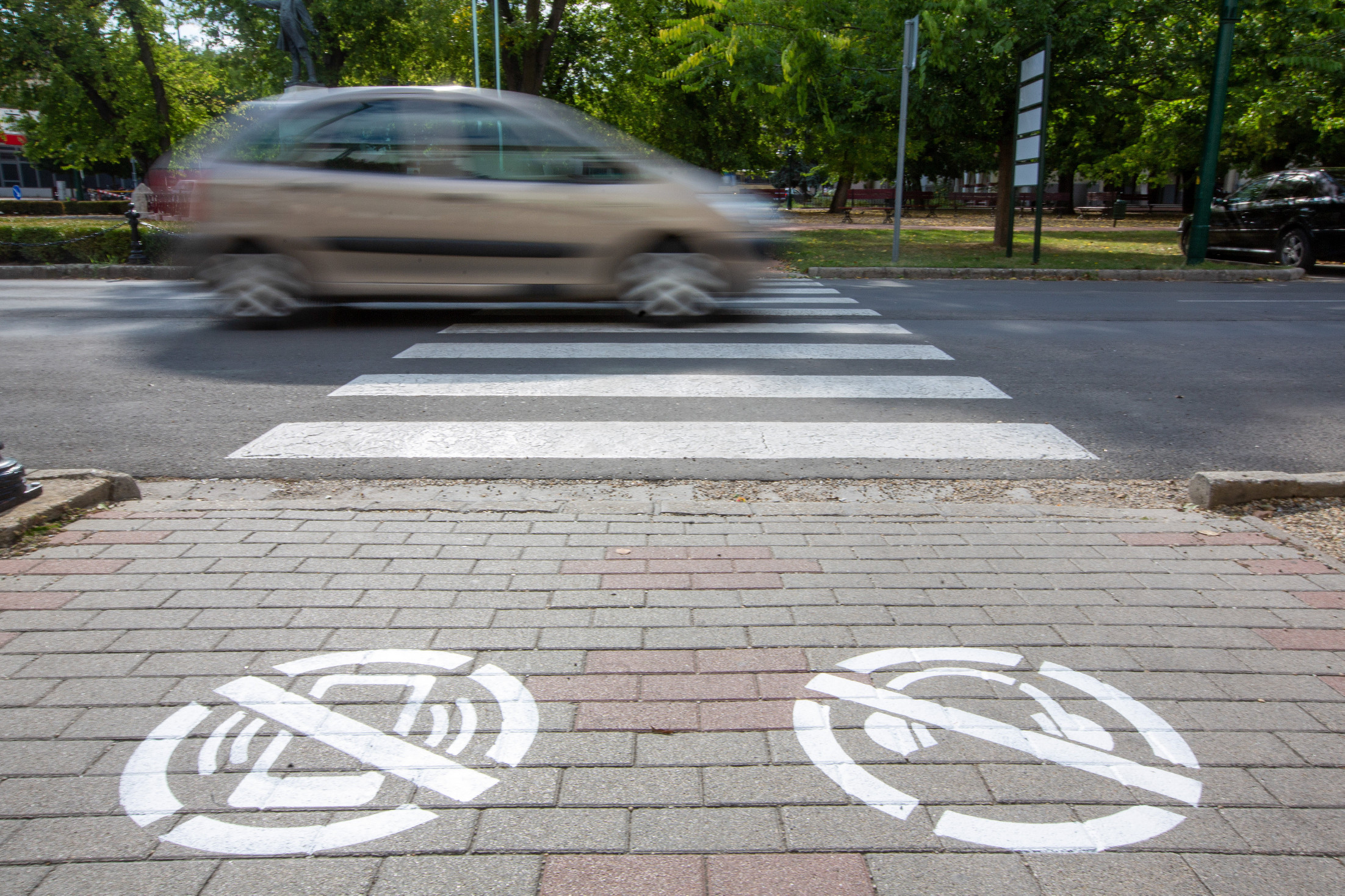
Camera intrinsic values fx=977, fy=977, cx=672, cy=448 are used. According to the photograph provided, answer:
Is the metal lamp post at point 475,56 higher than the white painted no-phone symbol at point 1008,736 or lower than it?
higher

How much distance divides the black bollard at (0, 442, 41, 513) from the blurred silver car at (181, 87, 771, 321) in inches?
196

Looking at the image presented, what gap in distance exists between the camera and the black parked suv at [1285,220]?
15.4 meters

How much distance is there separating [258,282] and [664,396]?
179 inches

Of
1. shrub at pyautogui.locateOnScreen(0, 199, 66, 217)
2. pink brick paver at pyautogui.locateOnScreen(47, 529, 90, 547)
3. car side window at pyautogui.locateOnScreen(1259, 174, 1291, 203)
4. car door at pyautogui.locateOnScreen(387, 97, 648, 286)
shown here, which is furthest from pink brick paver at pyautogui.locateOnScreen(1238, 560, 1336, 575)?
shrub at pyautogui.locateOnScreen(0, 199, 66, 217)

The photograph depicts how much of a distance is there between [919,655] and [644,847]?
121 centimetres

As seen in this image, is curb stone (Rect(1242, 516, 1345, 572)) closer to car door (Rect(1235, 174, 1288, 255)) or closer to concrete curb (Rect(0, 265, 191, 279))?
car door (Rect(1235, 174, 1288, 255))

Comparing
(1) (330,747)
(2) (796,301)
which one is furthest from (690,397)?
(2) (796,301)

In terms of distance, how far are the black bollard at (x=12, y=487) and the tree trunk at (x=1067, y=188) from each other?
43416mm

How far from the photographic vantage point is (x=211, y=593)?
3.43 meters

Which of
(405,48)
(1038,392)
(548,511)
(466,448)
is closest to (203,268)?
(466,448)

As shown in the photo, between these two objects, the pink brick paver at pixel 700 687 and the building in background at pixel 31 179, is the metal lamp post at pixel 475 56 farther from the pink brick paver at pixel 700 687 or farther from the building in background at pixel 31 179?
the building in background at pixel 31 179

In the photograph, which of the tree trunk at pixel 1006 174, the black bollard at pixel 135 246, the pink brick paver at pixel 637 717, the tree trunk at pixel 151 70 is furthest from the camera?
the tree trunk at pixel 151 70

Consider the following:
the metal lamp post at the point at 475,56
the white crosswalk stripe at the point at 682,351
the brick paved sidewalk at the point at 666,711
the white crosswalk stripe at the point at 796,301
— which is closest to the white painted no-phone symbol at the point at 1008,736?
the brick paved sidewalk at the point at 666,711

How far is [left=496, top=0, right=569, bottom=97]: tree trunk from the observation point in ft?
84.5
